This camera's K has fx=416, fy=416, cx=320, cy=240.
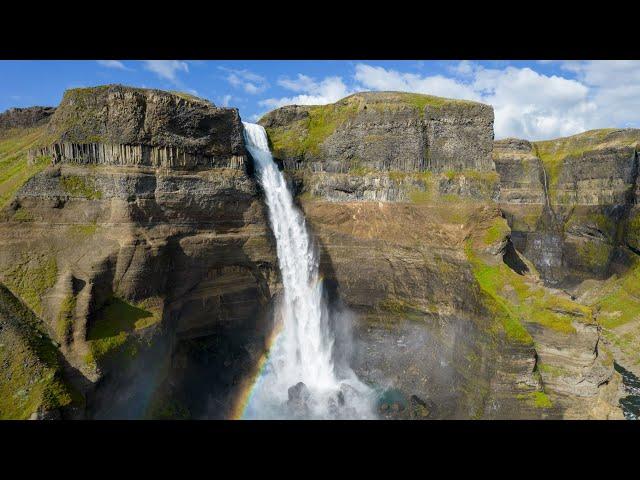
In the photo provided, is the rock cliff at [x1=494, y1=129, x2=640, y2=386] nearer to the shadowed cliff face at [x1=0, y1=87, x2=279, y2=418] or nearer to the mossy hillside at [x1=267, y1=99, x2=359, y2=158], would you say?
the mossy hillside at [x1=267, y1=99, x2=359, y2=158]

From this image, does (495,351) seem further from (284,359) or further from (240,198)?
(240,198)

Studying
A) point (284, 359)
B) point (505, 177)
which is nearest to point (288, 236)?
point (284, 359)

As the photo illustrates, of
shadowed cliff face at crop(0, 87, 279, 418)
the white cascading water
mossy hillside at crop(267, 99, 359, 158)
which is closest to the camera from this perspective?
shadowed cliff face at crop(0, 87, 279, 418)

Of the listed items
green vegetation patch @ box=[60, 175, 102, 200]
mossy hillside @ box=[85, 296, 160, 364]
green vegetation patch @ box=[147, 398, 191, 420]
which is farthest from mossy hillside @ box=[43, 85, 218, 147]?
green vegetation patch @ box=[147, 398, 191, 420]

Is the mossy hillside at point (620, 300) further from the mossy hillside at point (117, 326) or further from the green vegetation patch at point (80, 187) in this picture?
the green vegetation patch at point (80, 187)

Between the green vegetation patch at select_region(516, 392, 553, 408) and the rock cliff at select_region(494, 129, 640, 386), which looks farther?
the rock cliff at select_region(494, 129, 640, 386)

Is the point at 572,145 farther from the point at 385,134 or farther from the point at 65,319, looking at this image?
the point at 65,319
